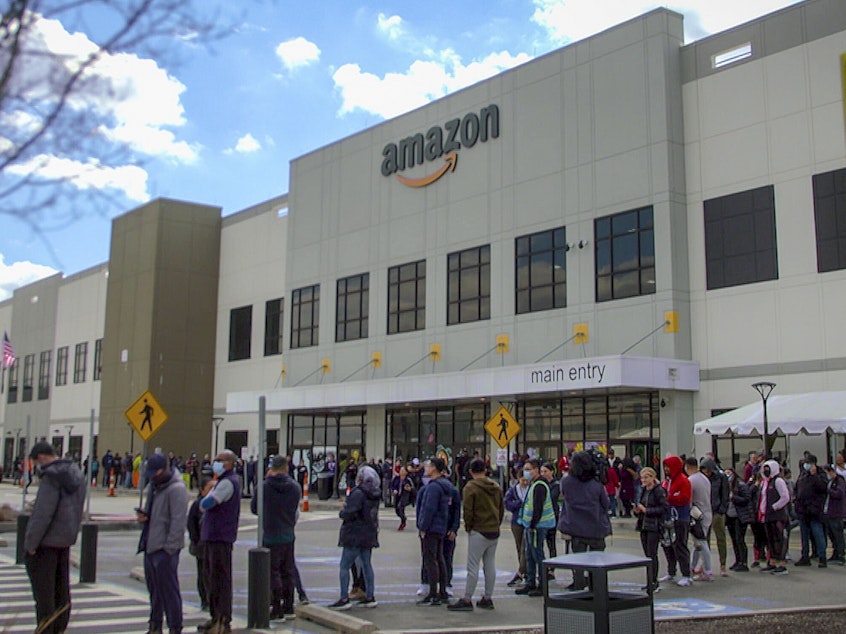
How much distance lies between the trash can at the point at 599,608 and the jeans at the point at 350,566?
4.64 metres

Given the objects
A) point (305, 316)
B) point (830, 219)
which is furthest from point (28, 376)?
point (830, 219)

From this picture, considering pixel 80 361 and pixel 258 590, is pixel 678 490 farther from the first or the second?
pixel 80 361

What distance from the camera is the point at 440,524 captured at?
12680mm

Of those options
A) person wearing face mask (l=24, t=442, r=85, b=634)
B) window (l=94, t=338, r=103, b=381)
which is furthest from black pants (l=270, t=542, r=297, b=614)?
window (l=94, t=338, r=103, b=381)

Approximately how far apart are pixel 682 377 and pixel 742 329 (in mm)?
2264

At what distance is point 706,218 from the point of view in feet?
101

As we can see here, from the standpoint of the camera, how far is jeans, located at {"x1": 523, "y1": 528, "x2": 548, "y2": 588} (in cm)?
1357

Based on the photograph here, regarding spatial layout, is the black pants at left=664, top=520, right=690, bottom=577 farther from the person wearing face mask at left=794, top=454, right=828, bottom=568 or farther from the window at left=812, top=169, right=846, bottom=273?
the window at left=812, top=169, right=846, bottom=273

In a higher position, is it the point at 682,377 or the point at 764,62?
the point at 764,62

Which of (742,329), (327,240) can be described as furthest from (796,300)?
(327,240)

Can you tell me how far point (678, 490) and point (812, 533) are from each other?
4.63 m

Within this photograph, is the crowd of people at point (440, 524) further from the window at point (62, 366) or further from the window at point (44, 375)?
the window at point (44, 375)

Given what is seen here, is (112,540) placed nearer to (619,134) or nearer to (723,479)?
(723,479)

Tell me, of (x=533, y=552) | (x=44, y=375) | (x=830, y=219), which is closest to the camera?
(x=533, y=552)
